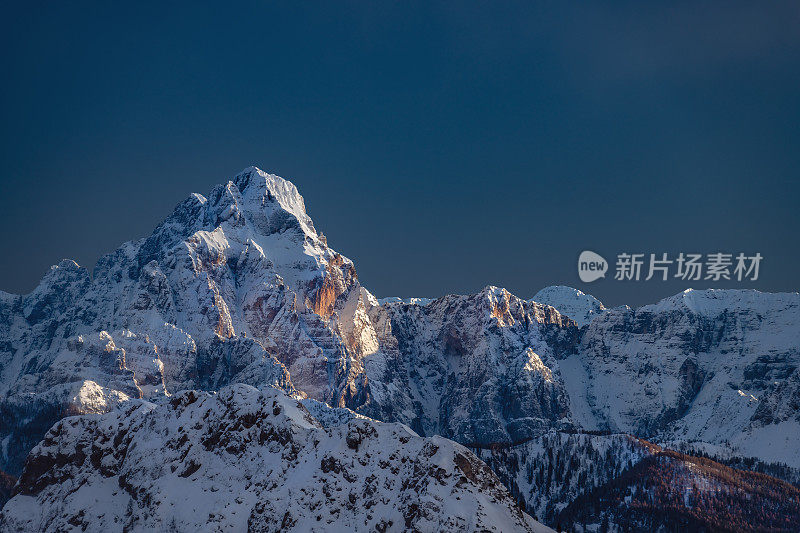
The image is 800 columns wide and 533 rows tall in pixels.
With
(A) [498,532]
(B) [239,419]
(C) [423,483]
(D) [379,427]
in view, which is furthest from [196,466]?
(A) [498,532]

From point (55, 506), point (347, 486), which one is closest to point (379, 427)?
point (347, 486)

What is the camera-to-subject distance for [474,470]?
15862 cm

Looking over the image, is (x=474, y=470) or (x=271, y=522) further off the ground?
(x=474, y=470)

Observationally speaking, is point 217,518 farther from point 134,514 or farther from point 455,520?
point 455,520

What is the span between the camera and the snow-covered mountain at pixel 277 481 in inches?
6058

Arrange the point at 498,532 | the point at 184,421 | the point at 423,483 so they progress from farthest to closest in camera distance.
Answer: the point at 184,421 < the point at 423,483 < the point at 498,532

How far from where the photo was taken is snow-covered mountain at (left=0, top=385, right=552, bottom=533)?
153875 millimetres

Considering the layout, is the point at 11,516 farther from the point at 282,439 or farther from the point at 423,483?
the point at 423,483

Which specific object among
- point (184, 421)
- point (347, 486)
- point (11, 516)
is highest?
point (184, 421)

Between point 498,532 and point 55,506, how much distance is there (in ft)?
343

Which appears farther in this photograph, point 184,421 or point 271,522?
point 184,421

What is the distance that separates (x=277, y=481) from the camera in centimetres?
17150

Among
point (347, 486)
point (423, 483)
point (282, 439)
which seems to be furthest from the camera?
point (282, 439)

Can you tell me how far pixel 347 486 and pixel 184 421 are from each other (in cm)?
4799
